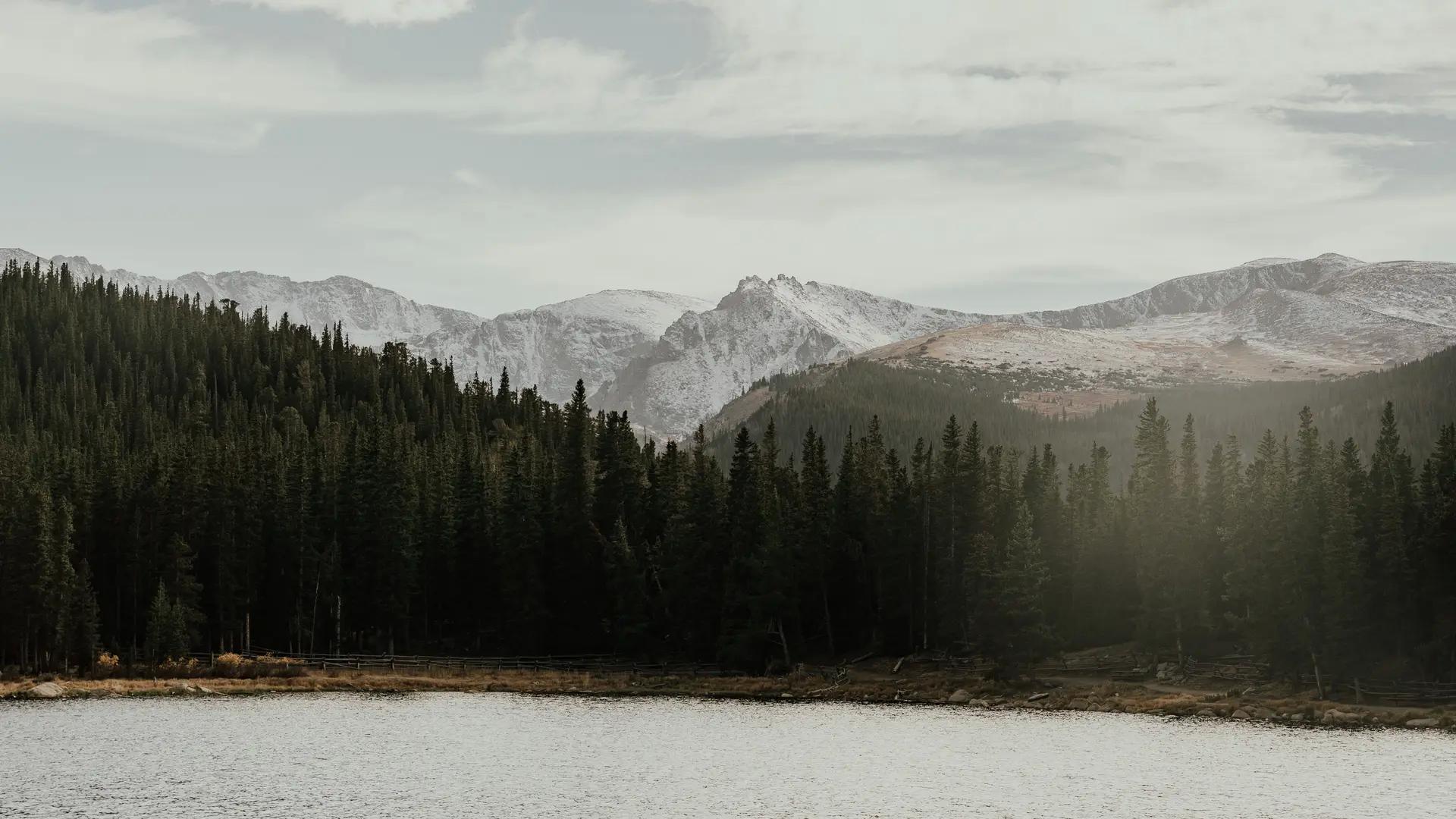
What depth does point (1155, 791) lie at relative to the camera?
6203 cm

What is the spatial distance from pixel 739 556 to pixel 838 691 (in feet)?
56.2

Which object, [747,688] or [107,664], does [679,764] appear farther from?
[107,664]

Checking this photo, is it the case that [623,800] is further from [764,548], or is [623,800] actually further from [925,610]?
[925,610]

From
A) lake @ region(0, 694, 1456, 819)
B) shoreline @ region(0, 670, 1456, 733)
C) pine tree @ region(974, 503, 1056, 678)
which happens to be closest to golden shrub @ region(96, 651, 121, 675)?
shoreline @ region(0, 670, 1456, 733)

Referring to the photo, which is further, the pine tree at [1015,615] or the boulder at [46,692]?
the pine tree at [1015,615]

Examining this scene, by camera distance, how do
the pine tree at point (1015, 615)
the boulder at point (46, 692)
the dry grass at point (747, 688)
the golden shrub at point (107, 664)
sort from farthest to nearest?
the golden shrub at point (107, 664), the pine tree at point (1015, 615), the dry grass at point (747, 688), the boulder at point (46, 692)

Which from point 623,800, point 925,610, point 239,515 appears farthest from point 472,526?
point 623,800

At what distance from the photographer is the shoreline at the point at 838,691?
91562mm

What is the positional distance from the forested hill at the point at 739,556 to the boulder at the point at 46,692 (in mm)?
11414

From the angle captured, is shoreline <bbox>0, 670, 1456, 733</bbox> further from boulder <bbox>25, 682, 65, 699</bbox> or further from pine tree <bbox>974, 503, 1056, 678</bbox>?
pine tree <bbox>974, 503, 1056, 678</bbox>

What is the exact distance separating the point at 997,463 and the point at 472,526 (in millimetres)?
49562

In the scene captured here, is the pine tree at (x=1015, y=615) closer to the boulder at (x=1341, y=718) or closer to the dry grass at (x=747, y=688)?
the dry grass at (x=747, y=688)

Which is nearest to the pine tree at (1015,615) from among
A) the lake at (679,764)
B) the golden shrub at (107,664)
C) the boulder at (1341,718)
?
the lake at (679,764)

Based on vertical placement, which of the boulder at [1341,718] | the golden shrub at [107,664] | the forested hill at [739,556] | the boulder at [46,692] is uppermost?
the forested hill at [739,556]
